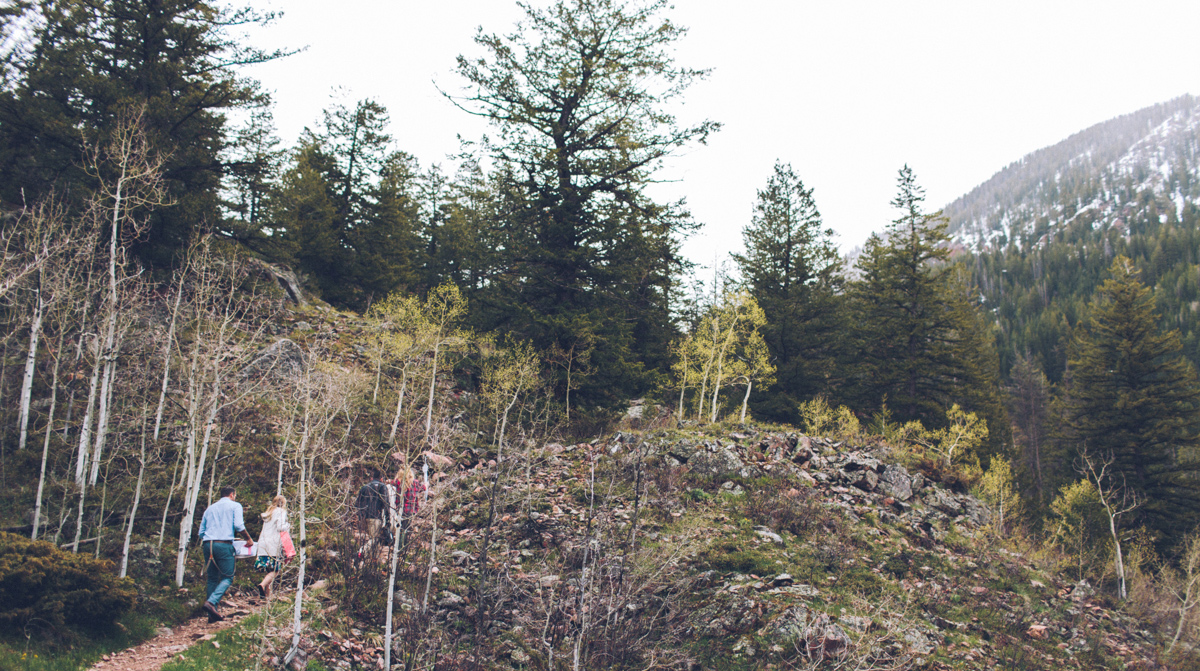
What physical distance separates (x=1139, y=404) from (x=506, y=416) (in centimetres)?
3453

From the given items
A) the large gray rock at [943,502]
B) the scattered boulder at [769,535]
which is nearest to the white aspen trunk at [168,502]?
the scattered boulder at [769,535]

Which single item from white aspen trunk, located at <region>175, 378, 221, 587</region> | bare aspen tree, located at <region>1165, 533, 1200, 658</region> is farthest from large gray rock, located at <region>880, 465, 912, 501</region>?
white aspen trunk, located at <region>175, 378, 221, 587</region>

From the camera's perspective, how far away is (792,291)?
3147 cm

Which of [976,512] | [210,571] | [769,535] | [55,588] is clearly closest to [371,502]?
[210,571]

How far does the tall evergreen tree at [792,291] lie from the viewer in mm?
30453

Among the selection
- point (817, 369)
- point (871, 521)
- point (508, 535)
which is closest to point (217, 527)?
point (508, 535)

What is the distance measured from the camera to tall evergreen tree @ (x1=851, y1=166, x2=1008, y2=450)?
Answer: 1166 inches

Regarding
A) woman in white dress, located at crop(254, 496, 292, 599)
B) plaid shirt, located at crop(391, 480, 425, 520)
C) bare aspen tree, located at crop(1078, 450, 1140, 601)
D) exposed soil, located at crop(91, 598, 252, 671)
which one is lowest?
bare aspen tree, located at crop(1078, 450, 1140, 601)

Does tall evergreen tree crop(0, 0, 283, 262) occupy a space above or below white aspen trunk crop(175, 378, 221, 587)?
above

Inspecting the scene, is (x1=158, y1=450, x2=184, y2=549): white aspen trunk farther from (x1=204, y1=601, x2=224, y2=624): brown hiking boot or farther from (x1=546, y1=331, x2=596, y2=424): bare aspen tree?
(x1=546, y1=331, x2=596, y2=424): bare aspen tree

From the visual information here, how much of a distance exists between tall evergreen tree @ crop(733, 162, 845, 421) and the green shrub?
1108 inches

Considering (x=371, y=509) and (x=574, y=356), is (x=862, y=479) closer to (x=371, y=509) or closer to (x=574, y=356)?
(x=574, y=356)

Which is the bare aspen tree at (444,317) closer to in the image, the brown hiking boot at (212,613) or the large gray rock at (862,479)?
the brown hiking boot at (212,613)

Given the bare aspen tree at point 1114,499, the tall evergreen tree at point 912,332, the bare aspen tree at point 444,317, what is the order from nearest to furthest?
1. the bare aspen tree at point 444,317
2. the bare aspen tree at point 1114,499
3. the tall evergreen tree at point 912,332
